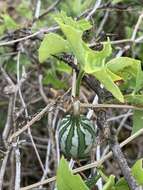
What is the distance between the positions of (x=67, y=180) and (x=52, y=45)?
23 centimetres

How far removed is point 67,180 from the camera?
83 cm

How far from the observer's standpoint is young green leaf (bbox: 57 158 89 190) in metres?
0.82

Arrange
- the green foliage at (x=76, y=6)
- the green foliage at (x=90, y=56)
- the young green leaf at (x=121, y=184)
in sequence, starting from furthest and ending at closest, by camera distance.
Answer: the green foliage at (x=76, y=6), the young green leaf at (x=121, y=184), the green foliage at (x=90, y=56)

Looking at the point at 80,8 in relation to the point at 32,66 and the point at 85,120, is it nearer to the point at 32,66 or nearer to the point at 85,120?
the point at 32,66

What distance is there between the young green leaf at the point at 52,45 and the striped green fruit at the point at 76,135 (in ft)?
0.40

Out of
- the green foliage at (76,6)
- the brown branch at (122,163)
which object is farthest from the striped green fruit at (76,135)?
the green foliage at (76,6)

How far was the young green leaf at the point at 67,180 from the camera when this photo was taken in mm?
815

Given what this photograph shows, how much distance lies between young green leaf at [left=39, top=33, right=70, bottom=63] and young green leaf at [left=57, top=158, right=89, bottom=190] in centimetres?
21

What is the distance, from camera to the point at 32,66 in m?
1.74

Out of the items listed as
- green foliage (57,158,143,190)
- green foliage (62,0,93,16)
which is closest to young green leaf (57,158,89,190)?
green foliage (57,158,143,190)

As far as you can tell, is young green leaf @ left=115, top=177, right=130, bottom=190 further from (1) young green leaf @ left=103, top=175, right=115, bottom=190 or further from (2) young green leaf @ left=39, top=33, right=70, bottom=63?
(2) young green leaf @ left=39, top=33, right=70, bottom=63

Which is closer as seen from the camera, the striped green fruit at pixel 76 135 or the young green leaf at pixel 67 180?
the young green leaf at pixel 67 180

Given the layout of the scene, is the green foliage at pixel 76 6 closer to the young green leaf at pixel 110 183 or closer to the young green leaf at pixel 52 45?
the young green leaf at pixel 52 45

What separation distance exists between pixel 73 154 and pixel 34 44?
0.74m
